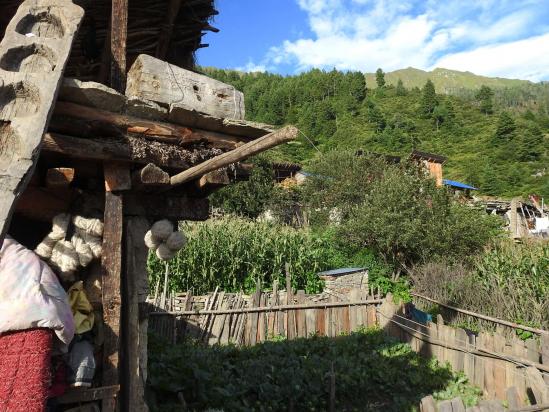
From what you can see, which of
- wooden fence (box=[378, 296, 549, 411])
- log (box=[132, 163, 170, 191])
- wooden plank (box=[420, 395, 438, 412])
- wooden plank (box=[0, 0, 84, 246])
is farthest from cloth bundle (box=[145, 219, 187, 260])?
wooden fence (box=[378, 296, 549, 411])

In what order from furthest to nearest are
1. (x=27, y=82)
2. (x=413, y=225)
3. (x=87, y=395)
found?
(x=413, y=225) → (x=87, y=395) → (x=27, y=82)

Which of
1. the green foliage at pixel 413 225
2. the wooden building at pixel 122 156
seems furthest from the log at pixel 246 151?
the green foliage at pixel 413 225

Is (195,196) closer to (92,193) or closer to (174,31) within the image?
(92,193)

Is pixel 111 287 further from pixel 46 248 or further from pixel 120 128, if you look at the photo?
pixel 120 128

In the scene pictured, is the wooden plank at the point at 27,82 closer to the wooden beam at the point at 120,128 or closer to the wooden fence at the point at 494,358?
the wooden beam at the point at 120,128

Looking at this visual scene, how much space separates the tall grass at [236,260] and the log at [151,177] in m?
9.51

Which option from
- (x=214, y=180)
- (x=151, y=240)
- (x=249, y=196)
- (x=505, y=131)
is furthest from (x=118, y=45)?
(x=505, y=131)

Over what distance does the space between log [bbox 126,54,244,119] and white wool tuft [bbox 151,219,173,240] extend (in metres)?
0.84

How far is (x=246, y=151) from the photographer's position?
105 inches

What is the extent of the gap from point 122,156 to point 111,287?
81cm

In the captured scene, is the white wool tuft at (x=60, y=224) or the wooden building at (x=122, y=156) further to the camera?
the white wool tuft at (x=60, y=224)

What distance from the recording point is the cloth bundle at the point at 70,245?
274cm

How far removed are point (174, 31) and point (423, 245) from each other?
15.0m

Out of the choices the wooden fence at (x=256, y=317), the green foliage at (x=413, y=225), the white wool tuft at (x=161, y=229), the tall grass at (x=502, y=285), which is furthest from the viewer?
the green foliage at (x=413, y=225)
